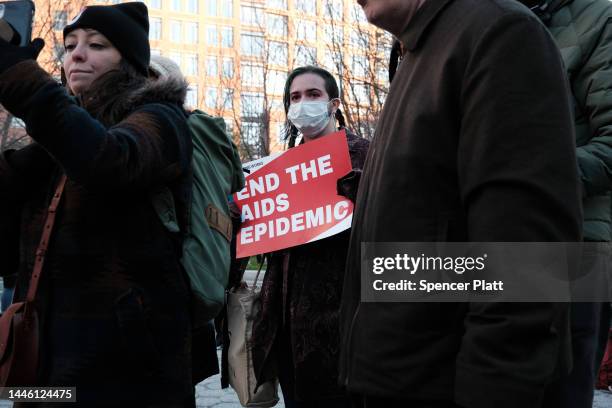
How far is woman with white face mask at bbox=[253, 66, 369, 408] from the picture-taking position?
8.71ft

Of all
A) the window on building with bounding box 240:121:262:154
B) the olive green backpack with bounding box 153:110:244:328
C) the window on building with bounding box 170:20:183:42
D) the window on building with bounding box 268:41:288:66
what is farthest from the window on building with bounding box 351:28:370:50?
the window on building with bounding box 170:20:183:42

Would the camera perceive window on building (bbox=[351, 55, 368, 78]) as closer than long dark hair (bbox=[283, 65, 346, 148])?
No

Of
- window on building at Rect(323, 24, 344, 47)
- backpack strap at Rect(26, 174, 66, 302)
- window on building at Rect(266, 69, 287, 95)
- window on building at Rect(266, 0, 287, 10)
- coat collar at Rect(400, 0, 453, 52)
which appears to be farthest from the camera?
window on building at Rect(266, 69, 287, 95)

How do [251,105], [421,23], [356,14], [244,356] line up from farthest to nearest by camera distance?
1. [251,105]
2. [356,14]
3. [244,356]
4. [421,23]

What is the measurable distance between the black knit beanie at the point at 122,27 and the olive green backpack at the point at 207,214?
28 cm

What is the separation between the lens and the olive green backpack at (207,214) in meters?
1.93

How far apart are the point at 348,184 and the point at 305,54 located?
14206mm

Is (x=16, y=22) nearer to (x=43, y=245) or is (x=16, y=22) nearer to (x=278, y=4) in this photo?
(x=43, y=245)

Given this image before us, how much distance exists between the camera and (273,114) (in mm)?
20641

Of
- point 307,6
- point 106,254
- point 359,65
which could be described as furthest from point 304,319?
point 307,6

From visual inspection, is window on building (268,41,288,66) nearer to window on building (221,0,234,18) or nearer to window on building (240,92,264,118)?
window on building (240,92,264,118)

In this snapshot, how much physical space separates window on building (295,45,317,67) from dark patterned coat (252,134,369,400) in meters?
13.1

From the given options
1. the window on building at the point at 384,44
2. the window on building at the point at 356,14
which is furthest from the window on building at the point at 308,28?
the window on building at the point at 384,44

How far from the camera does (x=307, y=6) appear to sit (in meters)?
17.4
